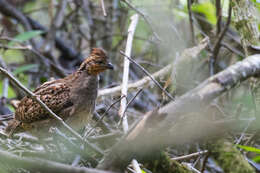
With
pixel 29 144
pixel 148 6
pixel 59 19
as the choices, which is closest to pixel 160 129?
pixel 29 144

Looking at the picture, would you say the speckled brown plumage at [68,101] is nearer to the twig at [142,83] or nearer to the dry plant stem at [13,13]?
the twig at [142,83]

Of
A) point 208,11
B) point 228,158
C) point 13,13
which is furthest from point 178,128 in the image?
point 13,13

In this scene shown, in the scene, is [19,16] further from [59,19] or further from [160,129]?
[160,129]

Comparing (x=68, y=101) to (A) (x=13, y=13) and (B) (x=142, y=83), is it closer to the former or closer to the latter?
(B) (x=142, y=83)

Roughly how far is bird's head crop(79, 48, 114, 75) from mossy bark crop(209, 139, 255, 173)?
2244 millimetres

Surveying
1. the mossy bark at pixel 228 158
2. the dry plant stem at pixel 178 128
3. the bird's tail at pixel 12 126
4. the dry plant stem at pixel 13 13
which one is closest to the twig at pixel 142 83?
the bird's tail at pixel 12 126

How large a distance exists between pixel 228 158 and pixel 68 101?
2313 millimetres

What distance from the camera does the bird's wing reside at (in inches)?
176

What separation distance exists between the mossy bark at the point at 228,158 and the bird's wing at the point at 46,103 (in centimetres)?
215

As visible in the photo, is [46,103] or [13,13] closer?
[46,103]

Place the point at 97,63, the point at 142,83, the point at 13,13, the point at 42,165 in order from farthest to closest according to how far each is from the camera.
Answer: the point at 13,13, the point at 142,83, the point at 97,63, the point at 42,165

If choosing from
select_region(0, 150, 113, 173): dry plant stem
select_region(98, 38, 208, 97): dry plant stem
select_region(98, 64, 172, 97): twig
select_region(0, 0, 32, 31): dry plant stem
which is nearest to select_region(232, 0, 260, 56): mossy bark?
select_region(98, 38, 208, 97): dry plant stem

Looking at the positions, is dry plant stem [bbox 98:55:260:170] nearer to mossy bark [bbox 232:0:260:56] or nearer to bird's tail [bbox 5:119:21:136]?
mossy bark [bbox 232:0:260:56]

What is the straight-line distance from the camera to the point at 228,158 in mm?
2631
